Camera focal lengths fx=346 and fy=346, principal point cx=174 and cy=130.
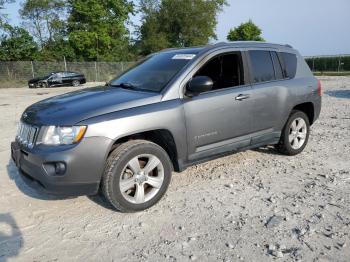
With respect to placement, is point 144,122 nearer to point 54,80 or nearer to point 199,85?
point 199,85

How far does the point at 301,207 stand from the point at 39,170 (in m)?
2.79

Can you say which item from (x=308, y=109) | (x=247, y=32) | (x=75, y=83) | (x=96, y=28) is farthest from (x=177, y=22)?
(x=308, y=109)

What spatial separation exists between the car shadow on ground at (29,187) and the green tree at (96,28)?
3935cm

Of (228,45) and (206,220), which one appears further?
(228,45)

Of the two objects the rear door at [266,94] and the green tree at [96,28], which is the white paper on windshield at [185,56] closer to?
the rear door at [266,94]

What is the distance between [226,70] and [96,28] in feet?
137

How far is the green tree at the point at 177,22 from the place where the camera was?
55.2m

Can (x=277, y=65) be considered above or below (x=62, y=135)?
above

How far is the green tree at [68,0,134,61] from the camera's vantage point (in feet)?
139

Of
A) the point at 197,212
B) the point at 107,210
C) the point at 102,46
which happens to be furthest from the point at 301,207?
the point at 102,46

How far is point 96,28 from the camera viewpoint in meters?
43.4

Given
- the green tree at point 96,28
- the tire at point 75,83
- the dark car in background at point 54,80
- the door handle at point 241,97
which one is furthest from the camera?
the green tree at point 96,28

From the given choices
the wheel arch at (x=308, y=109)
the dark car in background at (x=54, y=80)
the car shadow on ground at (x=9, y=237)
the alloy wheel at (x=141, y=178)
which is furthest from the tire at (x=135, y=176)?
the dark car in background at (x=54, y=80)

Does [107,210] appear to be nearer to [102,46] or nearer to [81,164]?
[81,164]
